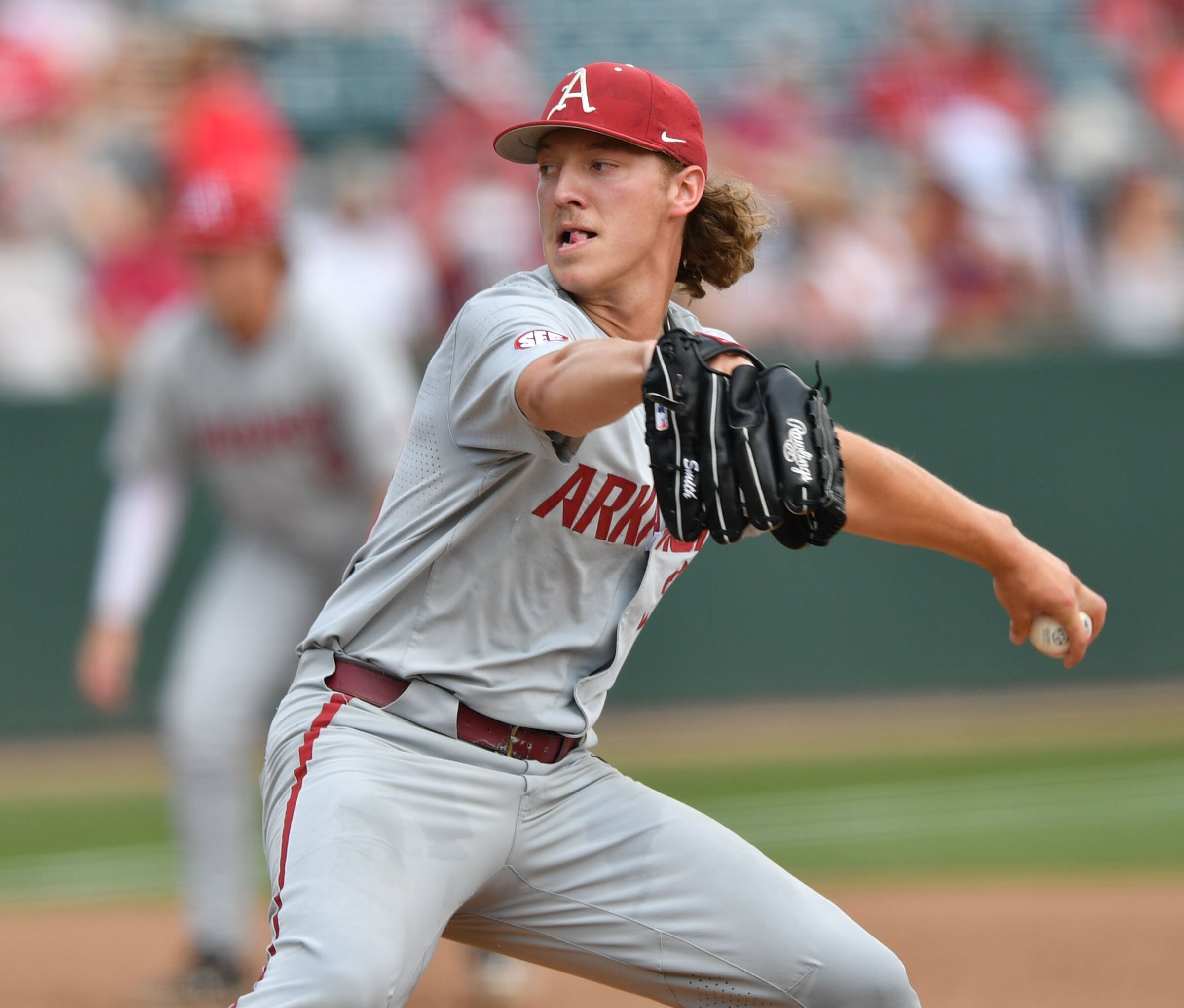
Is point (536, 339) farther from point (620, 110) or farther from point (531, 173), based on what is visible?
point (531, 173)

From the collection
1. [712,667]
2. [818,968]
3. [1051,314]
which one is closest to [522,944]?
[818,968]

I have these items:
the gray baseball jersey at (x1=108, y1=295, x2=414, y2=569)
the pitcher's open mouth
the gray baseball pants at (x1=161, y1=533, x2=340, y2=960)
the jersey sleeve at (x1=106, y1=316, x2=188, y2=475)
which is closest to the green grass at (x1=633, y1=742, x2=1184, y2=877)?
the gray baseball pants at (x1=161, y1=533, x2=340, y2=960)

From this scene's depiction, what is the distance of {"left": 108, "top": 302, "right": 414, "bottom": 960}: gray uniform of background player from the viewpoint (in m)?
4.90

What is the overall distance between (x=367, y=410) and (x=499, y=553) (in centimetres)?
227

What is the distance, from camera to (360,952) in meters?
2.53

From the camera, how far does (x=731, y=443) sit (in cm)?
230

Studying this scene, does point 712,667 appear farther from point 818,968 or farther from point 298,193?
point 818,968

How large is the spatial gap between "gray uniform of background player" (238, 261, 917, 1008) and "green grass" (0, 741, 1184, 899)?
3.38 m

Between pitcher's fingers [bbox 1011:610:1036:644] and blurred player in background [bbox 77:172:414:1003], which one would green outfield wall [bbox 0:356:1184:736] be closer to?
blurred player in background [bbox 77:172:414:1003]

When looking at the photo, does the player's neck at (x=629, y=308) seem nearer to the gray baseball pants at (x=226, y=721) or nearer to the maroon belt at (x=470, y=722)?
the maroon belt at (x=470, y=722)

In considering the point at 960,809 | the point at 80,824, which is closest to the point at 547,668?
the point at 960,809

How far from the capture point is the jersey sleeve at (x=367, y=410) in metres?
4.98

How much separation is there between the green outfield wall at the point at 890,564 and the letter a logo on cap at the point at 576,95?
5900 millimetres

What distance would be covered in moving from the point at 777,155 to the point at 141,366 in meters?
5.88
